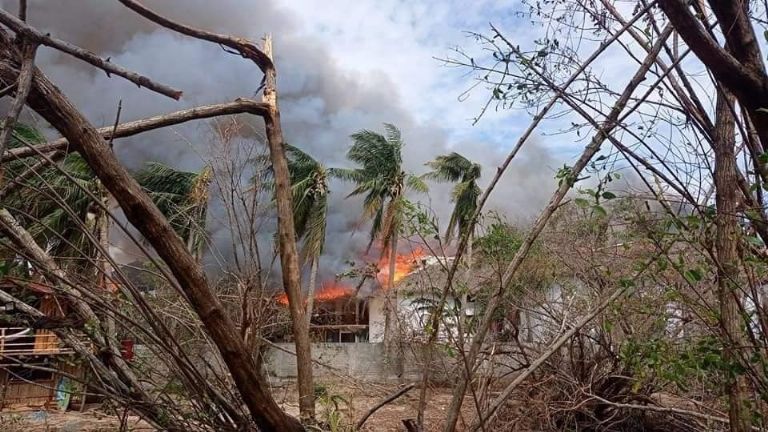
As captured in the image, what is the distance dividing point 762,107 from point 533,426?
222 inches

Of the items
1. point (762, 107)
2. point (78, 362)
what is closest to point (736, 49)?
point (762, 107)

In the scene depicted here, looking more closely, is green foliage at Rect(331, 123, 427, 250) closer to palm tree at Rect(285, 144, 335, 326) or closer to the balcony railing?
palm tree at Rect(285, 144, 335, 326)

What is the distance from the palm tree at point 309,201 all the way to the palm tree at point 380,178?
4.24 feet

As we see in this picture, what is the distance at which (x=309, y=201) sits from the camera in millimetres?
18281

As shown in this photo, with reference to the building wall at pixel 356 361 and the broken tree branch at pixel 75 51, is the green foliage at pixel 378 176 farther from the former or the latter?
the broken tree branch at pixel 75 51

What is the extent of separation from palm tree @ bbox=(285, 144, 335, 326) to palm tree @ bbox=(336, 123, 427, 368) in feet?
4.24

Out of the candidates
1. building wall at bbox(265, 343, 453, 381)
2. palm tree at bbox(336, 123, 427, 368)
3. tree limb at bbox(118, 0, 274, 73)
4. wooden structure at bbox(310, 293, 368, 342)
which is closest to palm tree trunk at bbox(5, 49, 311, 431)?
tree limb at bbox(118, 0, 274, 73)

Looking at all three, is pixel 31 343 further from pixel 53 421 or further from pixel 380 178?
pixel 380 178

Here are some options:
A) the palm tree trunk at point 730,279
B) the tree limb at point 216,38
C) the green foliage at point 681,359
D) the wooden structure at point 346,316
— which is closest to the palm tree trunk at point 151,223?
the tree limb at point 216,38

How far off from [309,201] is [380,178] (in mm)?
2703

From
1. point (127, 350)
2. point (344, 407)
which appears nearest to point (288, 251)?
point (127, 350)

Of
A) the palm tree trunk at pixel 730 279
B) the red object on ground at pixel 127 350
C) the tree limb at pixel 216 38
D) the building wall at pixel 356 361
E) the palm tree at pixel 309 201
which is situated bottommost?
the building wall at pixel 356 361

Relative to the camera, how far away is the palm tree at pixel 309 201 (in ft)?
56.2

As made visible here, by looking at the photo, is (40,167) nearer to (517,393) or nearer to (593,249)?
(593,249)
